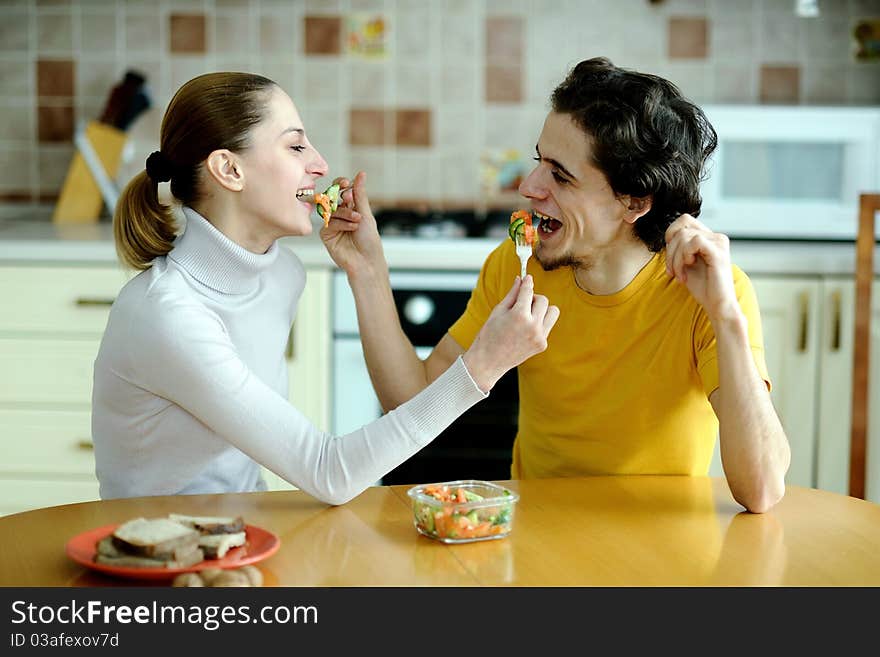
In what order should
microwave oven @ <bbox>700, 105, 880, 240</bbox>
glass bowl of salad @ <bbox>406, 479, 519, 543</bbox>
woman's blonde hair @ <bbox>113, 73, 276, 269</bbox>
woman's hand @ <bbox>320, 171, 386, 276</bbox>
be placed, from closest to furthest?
glass bowl of salad @ <bbox>406, 479, 519, 543</bbox> < woman's blonde hair @ <bbox>113, 73, 276, 269</bbox> < woman's hand @ <bbox>320, 171, 386, 276</bbox> < microwave oven @ <bbox>700, 105, 880, 240</bbox>

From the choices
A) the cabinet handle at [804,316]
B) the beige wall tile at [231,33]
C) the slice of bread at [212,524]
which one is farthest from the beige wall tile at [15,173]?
the slice of bread at [212,524]

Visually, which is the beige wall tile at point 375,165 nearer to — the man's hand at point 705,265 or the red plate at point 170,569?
the man's hand at point 705,265

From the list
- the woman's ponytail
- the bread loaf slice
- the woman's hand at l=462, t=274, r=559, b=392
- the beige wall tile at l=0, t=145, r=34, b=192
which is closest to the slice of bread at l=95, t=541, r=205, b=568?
the bread loaf slice

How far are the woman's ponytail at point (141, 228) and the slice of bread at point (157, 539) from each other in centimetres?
60

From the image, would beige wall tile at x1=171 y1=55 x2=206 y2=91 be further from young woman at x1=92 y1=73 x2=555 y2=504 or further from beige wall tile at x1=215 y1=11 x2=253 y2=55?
young woman at x1=92 y1=73 x2=555 y2=504

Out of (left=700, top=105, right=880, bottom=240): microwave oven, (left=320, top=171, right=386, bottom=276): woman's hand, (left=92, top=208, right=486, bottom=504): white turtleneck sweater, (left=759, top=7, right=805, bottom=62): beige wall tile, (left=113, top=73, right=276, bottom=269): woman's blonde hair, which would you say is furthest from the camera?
(left=759, top=7, right=805, bottom=62): beige wall tile

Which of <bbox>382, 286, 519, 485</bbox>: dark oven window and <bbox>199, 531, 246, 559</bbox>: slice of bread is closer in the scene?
<bbox>199, 531, 246, 559</bbox>: slice of bread

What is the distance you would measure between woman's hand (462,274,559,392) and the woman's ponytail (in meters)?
0.53

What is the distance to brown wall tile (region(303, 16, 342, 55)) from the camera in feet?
11.3

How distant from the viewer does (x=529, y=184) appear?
1.83 metres

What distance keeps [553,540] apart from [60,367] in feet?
6.29

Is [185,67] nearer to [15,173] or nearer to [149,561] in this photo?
[15,173]

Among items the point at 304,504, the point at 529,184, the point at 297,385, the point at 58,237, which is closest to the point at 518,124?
the point at 297,385
